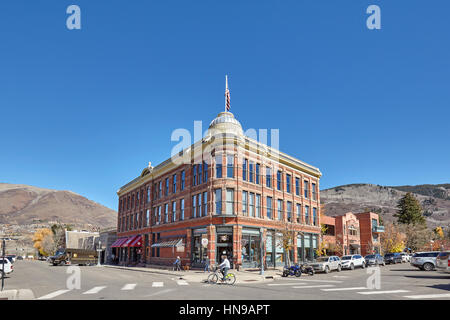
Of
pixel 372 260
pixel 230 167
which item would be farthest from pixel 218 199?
pixel 372 260

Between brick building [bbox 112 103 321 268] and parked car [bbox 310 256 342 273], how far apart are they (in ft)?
16.2

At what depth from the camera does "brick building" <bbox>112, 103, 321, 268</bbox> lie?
116ft

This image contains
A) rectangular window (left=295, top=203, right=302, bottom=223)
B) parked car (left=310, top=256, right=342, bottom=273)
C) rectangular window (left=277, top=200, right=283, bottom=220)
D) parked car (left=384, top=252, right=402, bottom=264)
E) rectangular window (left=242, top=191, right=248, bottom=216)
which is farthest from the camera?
parked car (left=384, top=252, right=402, bottom=264)

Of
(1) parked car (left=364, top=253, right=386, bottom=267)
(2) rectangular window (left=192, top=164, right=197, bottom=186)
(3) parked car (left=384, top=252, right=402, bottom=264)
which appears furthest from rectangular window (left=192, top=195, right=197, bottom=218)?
(3) parked car (left=384, top=252, right=402, bottom=264)

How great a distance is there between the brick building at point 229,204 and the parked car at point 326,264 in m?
4.93

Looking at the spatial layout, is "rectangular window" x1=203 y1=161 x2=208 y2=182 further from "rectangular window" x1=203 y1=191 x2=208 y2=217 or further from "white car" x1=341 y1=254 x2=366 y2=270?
"white car" x1=341 y1=254 x2=366 y2=270

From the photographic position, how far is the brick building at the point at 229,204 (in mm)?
35281

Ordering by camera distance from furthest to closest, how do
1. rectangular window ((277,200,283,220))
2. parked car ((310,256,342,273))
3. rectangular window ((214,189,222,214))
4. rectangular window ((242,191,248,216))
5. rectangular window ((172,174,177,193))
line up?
rectangular window ((172,174,177,193)) < rectangular window ((277,200,283,220)) < rectangular window ((242,191,248,216)) < rectangular window ((214,189,222,214)) < parked car ((310,256,342,273))

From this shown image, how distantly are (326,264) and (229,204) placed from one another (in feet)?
34.2

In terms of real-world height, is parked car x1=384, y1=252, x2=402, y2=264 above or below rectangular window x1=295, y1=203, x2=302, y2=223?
below

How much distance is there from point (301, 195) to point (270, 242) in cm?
953

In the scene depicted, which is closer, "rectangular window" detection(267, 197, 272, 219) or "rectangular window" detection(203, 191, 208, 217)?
"rectangular window" detection(203, 191, 208, 217)

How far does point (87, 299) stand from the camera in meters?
14.1
